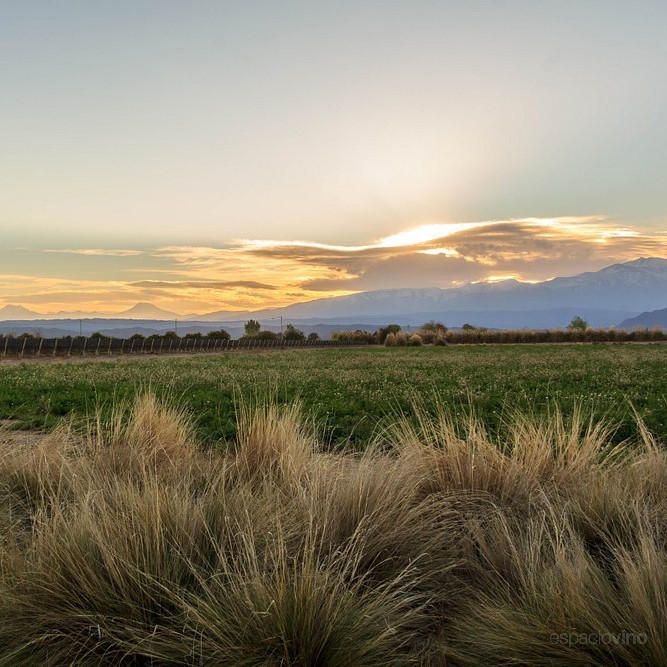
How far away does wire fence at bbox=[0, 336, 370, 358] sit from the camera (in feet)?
149

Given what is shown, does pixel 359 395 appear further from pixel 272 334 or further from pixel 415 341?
pixel 272 334

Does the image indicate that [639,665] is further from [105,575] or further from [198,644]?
[105,575]

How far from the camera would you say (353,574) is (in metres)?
3.16

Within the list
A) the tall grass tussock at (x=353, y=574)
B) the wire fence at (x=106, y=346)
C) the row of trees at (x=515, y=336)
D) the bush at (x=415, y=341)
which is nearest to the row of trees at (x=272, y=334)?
the wire fence at (x=106, y=346)

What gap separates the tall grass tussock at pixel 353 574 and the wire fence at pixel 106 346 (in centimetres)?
→ 4626

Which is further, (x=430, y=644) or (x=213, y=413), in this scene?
(x=213, y=413)

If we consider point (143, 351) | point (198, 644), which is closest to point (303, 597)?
point (198, 644)

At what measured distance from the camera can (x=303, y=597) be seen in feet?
9.20

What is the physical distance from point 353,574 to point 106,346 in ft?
182

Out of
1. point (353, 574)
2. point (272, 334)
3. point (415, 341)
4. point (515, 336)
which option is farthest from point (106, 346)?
point (353, 574)

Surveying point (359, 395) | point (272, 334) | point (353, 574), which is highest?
point (353, 574)

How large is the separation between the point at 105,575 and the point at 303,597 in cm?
134

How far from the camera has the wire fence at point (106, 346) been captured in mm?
45312

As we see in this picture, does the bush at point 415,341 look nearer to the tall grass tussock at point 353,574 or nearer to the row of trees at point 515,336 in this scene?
the row of trees at point 515,336
